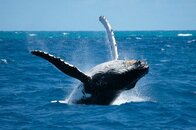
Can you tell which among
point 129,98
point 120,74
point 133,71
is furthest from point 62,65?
point 129,98

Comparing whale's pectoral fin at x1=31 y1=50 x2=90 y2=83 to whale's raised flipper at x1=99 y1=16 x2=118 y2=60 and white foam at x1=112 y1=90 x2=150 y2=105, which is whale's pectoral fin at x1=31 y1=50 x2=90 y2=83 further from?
whale's raised flipper at x1=99 y1=16 x2=118 y2=60

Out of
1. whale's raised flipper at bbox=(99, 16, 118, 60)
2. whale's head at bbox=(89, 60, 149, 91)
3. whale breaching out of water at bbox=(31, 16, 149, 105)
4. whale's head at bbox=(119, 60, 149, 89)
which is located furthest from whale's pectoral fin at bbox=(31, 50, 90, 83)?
whale's raised flipper at bbox=(99, 16, 118, 60)

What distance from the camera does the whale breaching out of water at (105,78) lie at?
1146cm

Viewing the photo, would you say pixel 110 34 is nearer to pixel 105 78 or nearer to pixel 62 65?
pixel 105 78

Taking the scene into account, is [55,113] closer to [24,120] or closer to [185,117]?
[24,120]

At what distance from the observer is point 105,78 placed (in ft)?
39.0

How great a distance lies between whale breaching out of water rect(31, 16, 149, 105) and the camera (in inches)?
451

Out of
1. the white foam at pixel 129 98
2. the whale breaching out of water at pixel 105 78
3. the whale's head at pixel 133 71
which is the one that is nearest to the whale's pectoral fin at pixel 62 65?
the whale breaching out of water at pixel 105 78

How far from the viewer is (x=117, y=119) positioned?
10.9 metres

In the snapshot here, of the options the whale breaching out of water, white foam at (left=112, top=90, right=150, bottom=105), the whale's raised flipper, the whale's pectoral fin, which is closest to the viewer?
the whale's pectoral fin

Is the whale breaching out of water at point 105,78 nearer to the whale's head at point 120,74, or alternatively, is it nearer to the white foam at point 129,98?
the whale's head at point 120,74

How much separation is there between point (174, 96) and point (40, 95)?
492 cm

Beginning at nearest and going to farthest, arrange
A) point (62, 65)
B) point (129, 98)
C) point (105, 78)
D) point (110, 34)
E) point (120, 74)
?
point (62, 65) → point (120, 74) → point (105, 78) → point (129, 98) → point (110, 34)

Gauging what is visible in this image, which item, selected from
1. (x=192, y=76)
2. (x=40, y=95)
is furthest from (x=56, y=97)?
(x=192, y=76)
